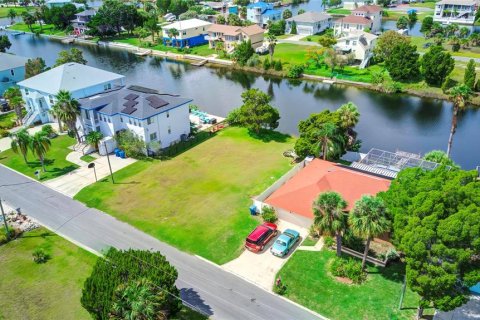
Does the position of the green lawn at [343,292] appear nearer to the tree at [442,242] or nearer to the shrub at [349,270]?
the shrub at [349,270]

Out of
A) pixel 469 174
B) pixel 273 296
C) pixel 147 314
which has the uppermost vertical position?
pixel 469 174

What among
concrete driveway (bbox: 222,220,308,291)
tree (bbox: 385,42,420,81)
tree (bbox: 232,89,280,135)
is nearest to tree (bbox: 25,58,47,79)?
tree (bbox: 232,89,280,135)

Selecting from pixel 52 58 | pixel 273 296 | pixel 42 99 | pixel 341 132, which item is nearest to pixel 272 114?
pixel 341 132

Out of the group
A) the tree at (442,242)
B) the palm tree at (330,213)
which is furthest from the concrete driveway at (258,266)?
the tree at (442,242)

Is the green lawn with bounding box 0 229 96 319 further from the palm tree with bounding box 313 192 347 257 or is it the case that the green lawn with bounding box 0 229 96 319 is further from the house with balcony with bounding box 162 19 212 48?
the house with balcony with bounding box 162 19 212 48

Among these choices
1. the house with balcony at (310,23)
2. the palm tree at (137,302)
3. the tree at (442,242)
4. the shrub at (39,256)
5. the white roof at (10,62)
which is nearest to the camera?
the palm tree at (137,302)

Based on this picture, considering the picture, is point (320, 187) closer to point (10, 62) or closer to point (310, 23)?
point (10, 62)

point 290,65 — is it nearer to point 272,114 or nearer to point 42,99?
point 272,114
